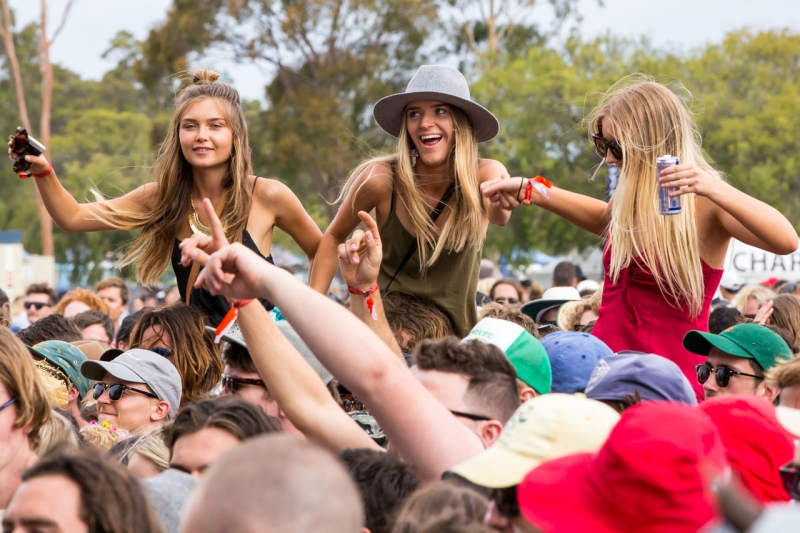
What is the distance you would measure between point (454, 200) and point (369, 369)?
2432 millimetres

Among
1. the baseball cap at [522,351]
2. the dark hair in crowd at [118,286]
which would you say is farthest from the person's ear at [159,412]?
the dark hair in crowd at [118,286]

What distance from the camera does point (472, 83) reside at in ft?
114

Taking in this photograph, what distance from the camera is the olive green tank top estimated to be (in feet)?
16.6

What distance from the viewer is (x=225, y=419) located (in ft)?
9.78

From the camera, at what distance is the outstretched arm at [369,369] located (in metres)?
2.61

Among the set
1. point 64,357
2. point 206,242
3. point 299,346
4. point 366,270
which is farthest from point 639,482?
point 64,357

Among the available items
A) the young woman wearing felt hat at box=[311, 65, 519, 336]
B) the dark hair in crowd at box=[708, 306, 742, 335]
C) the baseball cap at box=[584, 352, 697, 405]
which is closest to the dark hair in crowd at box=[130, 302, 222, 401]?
the young woman wearing felt hat at box=[311, 65, 519, 336]

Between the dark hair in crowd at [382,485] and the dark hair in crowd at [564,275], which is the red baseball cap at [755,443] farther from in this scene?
the dark hair in crowd at [564,275]

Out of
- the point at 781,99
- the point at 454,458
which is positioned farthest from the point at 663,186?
the point at 781,99

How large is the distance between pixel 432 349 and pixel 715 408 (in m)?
0.83

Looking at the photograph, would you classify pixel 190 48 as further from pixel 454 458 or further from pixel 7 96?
pixel 454 458

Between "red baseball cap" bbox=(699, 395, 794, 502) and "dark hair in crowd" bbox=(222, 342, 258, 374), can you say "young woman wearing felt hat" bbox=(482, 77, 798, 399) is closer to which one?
"dark hair in crowd" bbox=(222, 342, 258, 374)

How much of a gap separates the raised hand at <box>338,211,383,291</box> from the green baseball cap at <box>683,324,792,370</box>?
57.5 inches

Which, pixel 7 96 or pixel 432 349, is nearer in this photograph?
pixel 432 349
